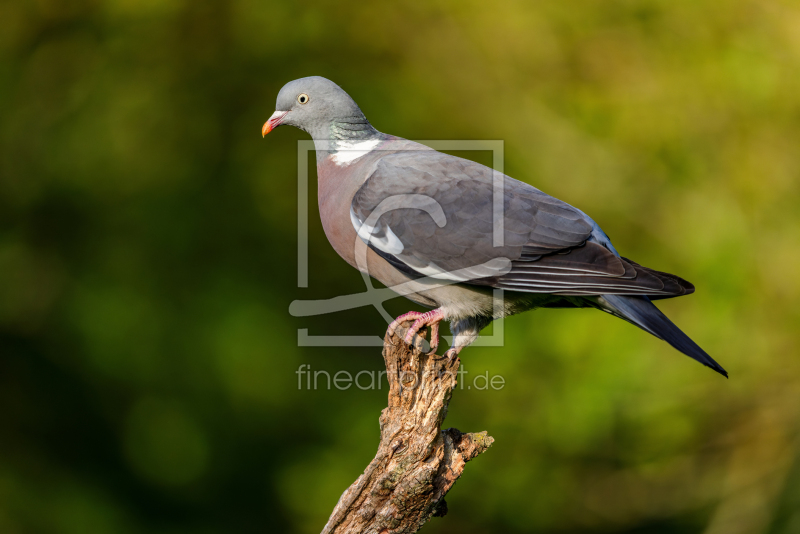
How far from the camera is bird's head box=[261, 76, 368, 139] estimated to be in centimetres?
308

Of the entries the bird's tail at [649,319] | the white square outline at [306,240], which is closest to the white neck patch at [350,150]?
the bird's tail at [649,319]

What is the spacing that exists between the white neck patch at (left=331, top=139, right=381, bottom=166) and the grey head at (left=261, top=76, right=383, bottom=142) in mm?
29

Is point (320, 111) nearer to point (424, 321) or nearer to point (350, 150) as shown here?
point (350, 150)

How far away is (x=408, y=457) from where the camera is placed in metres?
2.48

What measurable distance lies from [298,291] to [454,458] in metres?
2.25

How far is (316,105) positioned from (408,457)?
5.14 ft

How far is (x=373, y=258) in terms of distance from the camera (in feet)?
9.14

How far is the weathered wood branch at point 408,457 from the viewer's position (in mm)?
2459

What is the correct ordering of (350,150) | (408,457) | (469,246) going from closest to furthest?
(408,457), (469,246), (350,150)

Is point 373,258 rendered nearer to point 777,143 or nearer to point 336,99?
point 336,99

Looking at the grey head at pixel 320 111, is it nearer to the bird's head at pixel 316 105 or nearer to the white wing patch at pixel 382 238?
the bird's head at pixel 316 105

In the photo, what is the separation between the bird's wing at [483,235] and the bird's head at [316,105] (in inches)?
14.5


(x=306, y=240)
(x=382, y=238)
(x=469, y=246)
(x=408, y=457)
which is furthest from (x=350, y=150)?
(x=306, y=240)

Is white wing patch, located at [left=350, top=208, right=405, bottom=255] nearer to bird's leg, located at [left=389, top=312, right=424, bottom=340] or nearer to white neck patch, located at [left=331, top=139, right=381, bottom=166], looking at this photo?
bird's leg, located at [left=389, top=312, right=424, bottom=340]
